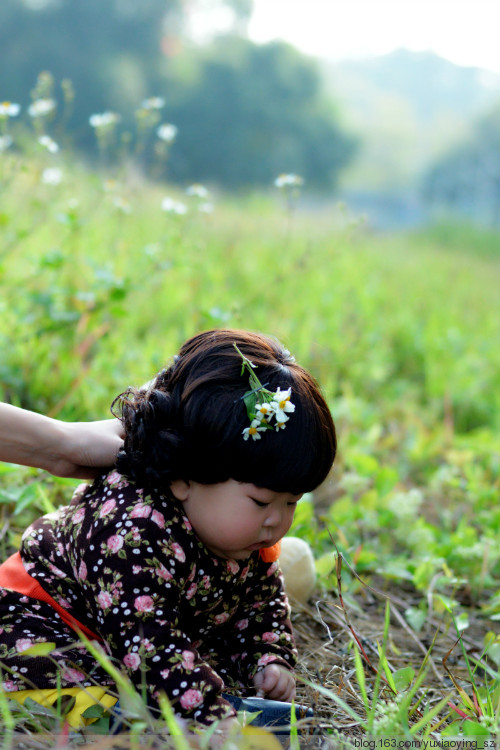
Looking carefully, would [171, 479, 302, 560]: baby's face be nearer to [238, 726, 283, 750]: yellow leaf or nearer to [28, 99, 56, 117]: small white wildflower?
[238, 726, 283, 750]: yellow leaf

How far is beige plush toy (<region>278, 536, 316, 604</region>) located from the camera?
6.22ft

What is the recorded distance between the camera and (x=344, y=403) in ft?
11.6

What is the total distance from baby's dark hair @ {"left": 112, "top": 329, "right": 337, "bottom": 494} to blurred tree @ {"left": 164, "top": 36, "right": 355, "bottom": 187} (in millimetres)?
21827

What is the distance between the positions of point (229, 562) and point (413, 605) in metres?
0.89

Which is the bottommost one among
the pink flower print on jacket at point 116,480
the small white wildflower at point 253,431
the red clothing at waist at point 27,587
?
the red clothing at waist at point 27,587

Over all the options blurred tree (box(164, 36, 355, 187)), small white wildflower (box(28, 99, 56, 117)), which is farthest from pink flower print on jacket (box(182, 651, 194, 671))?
blurred tree (box(164, 36, 355, 187))

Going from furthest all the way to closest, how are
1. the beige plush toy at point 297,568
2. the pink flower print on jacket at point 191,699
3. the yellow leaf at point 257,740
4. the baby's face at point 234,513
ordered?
the beige plush toy at point 297,568, the baby's face at point 234,513, the pink flower print on jacket at point 191,699, the yellow leaf at point 257,740

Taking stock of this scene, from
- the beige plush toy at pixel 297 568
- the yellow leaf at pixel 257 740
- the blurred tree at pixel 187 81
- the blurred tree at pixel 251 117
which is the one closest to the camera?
the yellow leaf at pixel 257 740

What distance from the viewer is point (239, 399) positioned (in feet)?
4.43

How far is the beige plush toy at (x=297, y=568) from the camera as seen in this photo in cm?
190

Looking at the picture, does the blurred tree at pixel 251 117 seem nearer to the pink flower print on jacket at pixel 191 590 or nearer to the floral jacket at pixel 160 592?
the floral jacket at pixel 160 592

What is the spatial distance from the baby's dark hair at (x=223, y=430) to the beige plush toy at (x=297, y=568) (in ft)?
1.89

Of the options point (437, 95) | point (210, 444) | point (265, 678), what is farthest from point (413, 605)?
point (437, 95)

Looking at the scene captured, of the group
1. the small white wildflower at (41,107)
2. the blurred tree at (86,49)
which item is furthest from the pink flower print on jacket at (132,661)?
the blurred tree at (86,49)
